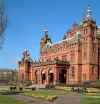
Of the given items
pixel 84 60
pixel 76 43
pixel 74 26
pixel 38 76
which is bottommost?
pixel 38 76

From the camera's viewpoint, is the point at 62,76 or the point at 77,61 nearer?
the point at 77,61

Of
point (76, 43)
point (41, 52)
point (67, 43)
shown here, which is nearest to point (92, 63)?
point (76, 43)

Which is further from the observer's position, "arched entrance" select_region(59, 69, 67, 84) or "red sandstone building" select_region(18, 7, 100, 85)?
"arched entrance" select_region(59, 69, 67, 84)

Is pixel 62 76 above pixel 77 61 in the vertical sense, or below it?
below

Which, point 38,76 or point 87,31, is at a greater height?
point 87,31

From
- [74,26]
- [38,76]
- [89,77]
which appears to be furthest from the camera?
[74,26]

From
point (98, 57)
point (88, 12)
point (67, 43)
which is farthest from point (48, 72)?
point (88, 12)

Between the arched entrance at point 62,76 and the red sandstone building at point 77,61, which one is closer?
the red sandstone building at point 77,61

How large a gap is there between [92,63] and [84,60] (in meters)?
2.69

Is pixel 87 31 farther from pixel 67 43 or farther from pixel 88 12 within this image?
pixel 67 43

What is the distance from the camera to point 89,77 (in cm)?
5716

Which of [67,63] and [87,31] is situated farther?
[67,63]

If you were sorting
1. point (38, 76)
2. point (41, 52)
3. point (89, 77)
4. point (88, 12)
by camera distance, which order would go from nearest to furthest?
point (89, 77), point (88, 12), point (38, 76), point (41, 52)

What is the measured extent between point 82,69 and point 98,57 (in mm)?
5535
